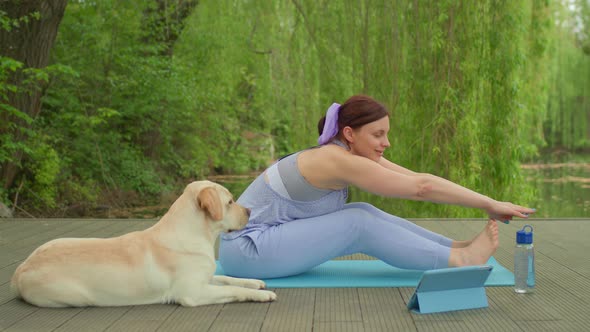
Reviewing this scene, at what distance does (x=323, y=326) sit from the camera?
8.36 feet

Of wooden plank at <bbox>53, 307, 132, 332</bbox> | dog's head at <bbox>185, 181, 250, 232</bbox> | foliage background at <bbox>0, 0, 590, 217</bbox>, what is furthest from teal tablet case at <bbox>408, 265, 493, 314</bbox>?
foliage background at <bbox>0, 0, 590, 217</bbox>

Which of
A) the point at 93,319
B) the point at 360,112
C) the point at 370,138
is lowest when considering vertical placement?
the point at 93,319

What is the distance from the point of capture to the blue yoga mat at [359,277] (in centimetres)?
324

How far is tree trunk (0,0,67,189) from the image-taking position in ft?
23.1

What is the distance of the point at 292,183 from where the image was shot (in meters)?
3.29

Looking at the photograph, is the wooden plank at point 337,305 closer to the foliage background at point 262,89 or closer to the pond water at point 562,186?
the foliage background at point 262,89

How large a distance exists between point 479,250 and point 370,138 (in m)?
0.73

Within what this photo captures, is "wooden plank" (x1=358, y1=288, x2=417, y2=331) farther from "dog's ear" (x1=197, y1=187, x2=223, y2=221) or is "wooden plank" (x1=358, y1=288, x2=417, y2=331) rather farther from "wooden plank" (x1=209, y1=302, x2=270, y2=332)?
"dog's ear" (x1=197, y1=187, x2=223, y2=221)

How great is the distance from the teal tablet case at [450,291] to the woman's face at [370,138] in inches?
30.6

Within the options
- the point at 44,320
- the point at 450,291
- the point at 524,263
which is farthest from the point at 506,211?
the point at 44,320

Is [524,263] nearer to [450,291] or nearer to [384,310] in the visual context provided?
[450,291]

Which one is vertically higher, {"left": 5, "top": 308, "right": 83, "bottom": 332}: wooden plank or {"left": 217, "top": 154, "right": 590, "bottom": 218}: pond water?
{"left": 5, "top": 308, "right": 83, "bottom": 332}: wooden plank

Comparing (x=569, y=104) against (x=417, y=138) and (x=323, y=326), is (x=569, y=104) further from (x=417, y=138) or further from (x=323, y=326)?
(x=323, y=326)

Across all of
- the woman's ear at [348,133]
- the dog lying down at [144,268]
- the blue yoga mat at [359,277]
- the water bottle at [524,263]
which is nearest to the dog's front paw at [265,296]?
the dog lying down at [144,268]
